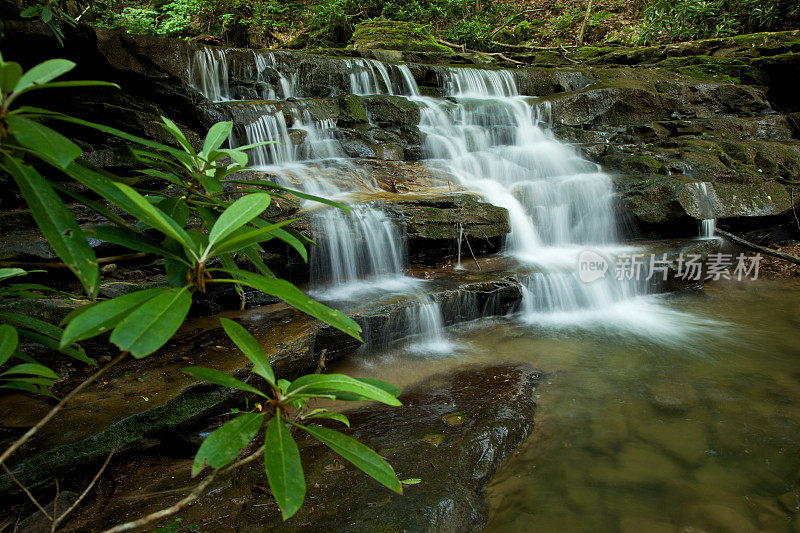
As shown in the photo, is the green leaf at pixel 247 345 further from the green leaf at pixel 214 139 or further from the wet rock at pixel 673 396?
the wet rock at pixel 673 396

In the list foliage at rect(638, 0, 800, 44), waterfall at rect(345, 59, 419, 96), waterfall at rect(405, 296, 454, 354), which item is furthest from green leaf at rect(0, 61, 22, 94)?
foliage at rect(638, 0, 800, 44)

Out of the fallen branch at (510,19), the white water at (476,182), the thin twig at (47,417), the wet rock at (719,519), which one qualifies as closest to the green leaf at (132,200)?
the thin twig at (47,417)

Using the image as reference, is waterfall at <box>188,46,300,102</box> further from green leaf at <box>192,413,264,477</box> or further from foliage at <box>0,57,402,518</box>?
green leaf at <box>192,413,264,477</box>

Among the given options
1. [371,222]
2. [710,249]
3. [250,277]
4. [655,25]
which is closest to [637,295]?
[710,249]

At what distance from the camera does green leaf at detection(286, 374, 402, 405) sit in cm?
91

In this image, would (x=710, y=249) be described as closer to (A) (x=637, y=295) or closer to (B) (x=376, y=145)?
(A) (x=637, y=295)

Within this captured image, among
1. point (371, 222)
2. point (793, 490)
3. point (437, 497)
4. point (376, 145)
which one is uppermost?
point (376, 145)

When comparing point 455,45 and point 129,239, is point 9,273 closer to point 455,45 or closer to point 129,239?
point 129,239

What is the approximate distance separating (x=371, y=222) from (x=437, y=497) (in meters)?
3.53

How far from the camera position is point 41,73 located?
0.79 metres

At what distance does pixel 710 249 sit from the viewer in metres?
6.26

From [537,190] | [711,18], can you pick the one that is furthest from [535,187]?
[711,18]

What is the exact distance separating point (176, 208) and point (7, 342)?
18.7 inches

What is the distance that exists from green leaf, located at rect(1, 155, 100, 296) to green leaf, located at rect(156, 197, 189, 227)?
292mm
